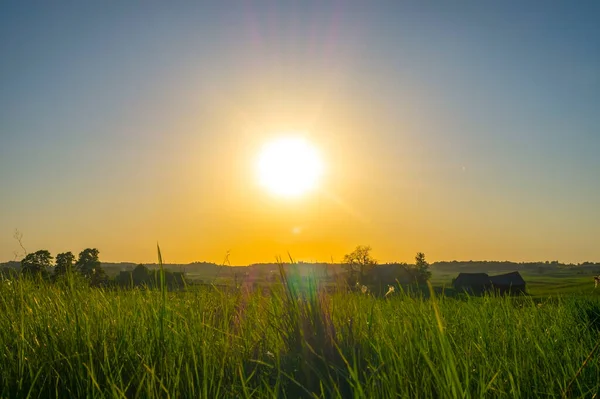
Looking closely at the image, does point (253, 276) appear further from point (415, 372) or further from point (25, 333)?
point (415, 372)

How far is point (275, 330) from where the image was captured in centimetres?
470

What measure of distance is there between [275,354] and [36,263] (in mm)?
5619

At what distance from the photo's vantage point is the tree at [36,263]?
7840mm

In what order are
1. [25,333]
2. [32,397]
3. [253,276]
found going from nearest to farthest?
[32,397]
[25,333]
[253,276]

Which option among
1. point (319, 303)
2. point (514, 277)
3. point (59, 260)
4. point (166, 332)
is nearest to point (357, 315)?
point (319, 303)

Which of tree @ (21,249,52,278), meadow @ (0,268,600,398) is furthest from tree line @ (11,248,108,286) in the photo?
meadow @ (0,268,600,398)

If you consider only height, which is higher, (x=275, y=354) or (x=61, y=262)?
(x=61, y=262)

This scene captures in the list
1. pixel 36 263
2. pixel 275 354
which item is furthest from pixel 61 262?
pixel 275 354

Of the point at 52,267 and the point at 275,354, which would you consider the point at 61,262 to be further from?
the point at 275,354

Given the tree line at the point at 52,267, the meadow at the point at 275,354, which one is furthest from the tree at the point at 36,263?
the meadow at the point at 275,354

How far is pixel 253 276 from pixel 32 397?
135 inches

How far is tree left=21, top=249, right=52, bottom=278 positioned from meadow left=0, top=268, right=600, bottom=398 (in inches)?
106

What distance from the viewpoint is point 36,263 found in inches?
312

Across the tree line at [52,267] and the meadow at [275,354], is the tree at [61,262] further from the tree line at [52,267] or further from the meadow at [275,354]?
the meadow at [275,354]
